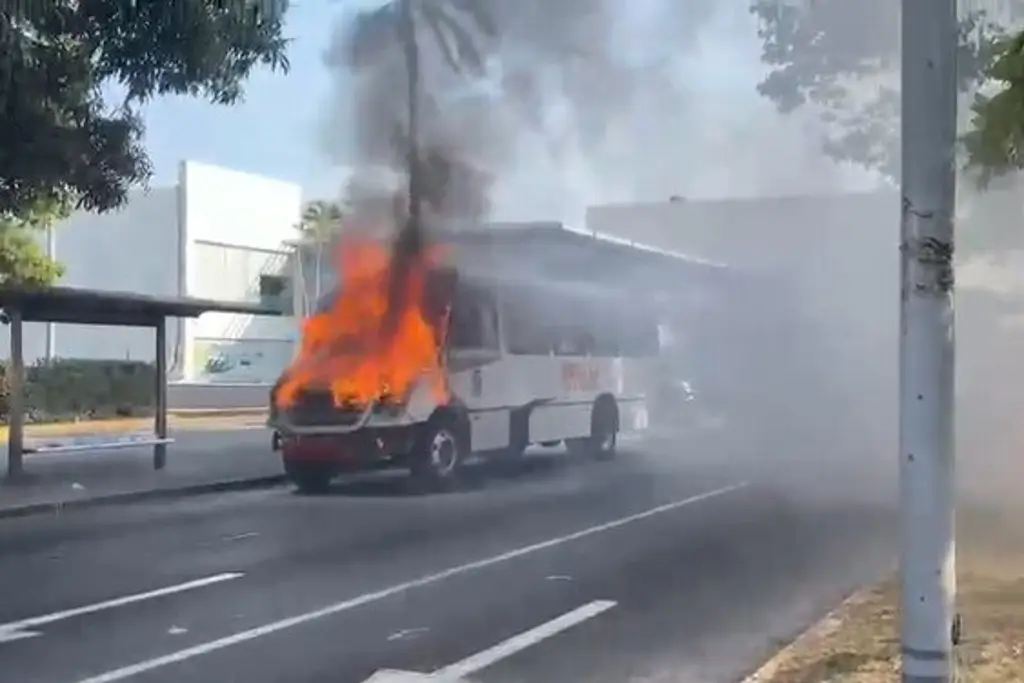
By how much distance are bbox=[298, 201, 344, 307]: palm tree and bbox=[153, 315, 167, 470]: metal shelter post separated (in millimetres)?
2029

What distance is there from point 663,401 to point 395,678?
16076 mm

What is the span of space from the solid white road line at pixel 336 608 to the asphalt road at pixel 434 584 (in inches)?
0.8

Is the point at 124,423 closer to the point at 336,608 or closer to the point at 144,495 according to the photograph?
the point at 144,495

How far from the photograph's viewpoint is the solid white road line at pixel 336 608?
606cm

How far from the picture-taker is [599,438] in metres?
18.9

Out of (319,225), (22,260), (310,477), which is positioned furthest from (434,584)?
(22,260)

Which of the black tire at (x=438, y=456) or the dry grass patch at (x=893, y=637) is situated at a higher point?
the black tire at (x=438, y=456)

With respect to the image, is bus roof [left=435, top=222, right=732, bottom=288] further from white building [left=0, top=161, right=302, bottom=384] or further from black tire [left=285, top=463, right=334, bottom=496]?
white building [left=0, top=161, right=302, bottom=384]

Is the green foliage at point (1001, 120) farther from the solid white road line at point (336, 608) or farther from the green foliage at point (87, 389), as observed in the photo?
the green foliage at point (87, 389)

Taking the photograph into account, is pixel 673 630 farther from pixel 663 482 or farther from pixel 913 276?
pixel 663 482

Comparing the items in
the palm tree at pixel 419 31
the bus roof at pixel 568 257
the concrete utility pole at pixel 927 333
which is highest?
the palm tree at pixel 419 31

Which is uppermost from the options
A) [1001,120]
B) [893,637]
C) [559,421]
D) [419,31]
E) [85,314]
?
[419,31]

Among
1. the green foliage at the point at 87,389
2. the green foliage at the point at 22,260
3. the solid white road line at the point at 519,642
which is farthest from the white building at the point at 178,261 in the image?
the solid white road line at the point at 519,642

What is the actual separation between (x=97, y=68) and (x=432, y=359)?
5.44 meters
